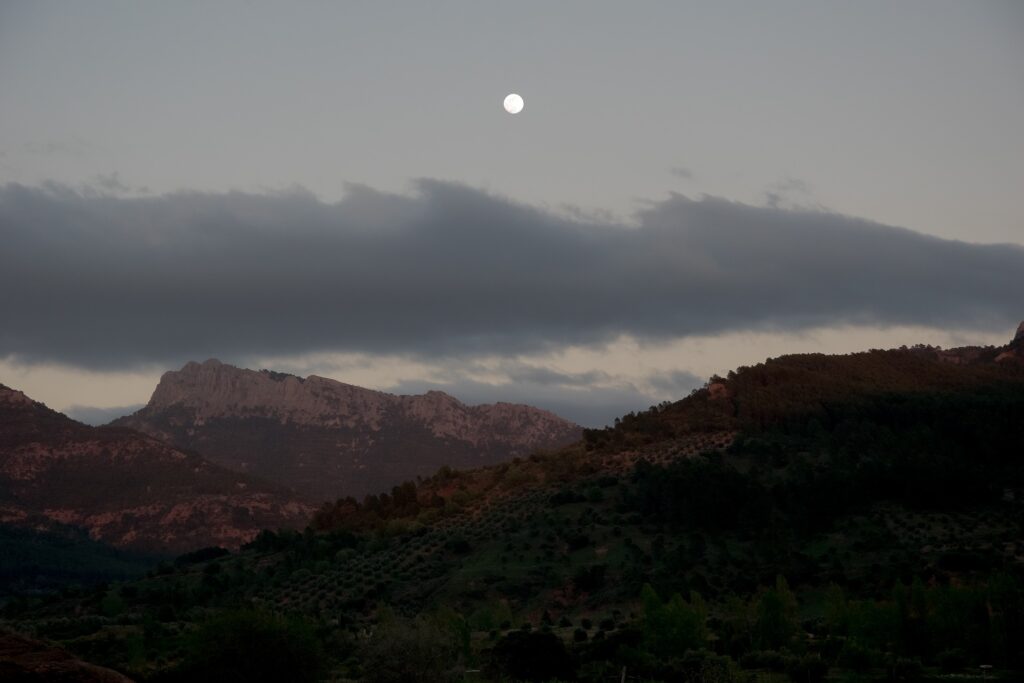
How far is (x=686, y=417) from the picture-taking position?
422ft

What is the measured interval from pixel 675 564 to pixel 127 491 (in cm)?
9807

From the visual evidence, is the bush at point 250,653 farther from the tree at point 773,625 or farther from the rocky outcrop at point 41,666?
the tree at point 773,625

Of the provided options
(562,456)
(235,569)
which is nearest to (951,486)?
(562,456)

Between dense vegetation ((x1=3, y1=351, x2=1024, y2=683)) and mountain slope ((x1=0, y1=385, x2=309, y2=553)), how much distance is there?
3361cm

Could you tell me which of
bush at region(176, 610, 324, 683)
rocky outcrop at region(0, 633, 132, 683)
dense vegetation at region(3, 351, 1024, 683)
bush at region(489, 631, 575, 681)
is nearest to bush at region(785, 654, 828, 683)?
dense vegetation at region(3, 351, 1024, 683)

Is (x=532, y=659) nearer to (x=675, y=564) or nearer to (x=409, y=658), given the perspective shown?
(x=409, y=658)

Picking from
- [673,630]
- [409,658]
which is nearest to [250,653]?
[409,658]

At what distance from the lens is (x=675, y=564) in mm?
86500

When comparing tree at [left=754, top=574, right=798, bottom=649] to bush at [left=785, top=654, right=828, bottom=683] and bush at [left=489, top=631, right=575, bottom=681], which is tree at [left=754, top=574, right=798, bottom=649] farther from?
bush at [left=489, top=631, right=575, bottom=681]

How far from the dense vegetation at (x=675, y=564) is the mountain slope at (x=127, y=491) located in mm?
33609

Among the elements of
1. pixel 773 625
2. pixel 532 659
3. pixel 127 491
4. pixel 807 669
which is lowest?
pixel 532 659

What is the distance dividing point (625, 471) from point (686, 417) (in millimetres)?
16716

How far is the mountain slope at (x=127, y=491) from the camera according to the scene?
153 metres

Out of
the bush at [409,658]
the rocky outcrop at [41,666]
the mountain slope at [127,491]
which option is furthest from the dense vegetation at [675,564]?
the mountain slope at [127,491]
